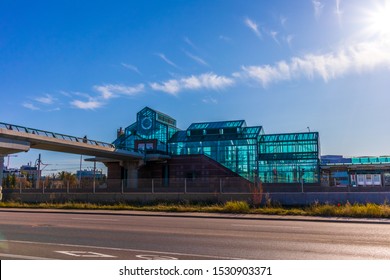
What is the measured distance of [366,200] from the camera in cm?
2206

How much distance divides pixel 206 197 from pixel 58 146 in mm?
28093

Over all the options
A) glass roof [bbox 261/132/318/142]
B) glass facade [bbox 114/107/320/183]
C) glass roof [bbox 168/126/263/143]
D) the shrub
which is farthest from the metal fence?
glass roof [bbox 261/132/318/142]

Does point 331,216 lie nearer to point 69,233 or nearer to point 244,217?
point 244,217

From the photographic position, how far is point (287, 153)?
62.7 metres

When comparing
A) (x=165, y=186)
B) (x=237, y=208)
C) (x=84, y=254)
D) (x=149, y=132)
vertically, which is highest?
(x=149, y=132)

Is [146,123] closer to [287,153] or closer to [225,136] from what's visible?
[225,136]

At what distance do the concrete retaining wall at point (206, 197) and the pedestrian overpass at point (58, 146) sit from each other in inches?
287

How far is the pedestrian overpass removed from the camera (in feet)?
127

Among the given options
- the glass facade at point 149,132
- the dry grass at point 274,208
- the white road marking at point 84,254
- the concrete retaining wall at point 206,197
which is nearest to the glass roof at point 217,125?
the glass facade at point 149,132

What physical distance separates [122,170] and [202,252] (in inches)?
2349

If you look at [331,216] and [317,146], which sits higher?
[317,146]

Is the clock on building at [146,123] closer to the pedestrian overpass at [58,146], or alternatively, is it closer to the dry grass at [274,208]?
the pedestrian overpass at [58,146]

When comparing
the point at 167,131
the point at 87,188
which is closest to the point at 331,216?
the point at 87,188

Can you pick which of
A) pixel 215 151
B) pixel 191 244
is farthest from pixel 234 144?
pixel 191 244
